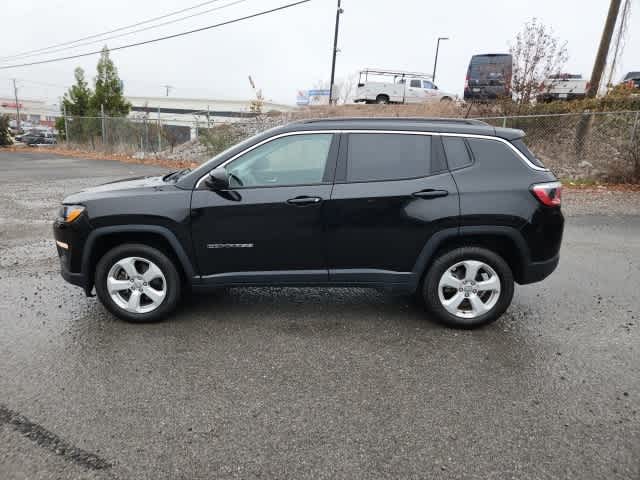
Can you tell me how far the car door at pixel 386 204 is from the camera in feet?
12.7

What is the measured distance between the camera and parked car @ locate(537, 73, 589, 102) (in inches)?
609

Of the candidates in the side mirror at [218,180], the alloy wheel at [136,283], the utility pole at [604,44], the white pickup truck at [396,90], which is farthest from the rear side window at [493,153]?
the white pickup truck at [396,90]

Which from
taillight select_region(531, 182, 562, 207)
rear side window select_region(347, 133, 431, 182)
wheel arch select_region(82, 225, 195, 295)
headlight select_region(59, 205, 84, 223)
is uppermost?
A: rear side window select_region(347, 133, 431, 182)

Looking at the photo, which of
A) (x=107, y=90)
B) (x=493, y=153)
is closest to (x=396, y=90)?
(x=107, y=90)

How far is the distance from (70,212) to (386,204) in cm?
274

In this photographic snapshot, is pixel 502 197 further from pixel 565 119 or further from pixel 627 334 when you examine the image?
pixel 565 119

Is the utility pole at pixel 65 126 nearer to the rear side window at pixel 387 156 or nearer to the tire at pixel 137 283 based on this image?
the tire at pixel 137 283

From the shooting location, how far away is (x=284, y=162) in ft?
13.4

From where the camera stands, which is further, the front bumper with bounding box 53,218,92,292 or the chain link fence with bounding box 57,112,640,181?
the chain link fence with bounding box 57,112,640,181

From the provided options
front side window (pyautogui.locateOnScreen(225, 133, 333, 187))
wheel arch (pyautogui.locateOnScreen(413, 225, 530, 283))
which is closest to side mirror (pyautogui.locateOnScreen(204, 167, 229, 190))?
front side window (pyautogui.locateOnScreen(225, 133, 333, 187))

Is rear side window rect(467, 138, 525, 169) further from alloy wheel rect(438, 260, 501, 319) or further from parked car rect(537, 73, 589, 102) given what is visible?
parked car rect(537, 73, 589, 102)

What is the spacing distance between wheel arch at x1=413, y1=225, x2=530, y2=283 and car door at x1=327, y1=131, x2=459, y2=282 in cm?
6

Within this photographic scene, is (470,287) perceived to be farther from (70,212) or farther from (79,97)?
(79,97)

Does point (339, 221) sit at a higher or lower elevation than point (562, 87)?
lower
